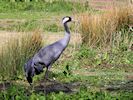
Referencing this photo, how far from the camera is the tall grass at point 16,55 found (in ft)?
35.7

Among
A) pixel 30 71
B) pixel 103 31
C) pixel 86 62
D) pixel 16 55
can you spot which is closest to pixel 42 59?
pixel 30 71

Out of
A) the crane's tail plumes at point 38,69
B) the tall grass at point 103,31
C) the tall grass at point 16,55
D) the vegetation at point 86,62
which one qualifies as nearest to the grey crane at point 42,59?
the crane's tail plumes at point 38,69

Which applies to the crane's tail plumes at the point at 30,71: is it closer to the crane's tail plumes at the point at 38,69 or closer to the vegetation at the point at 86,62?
the crane's tail plumes at the point at 38,69

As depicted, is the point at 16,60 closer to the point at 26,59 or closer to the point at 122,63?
the point at 26,59

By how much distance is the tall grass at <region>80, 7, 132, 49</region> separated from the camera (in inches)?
538

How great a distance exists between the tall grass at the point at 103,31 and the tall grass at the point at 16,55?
2297mm

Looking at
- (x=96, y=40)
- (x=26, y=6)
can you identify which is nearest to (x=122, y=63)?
(x=96, y=40)

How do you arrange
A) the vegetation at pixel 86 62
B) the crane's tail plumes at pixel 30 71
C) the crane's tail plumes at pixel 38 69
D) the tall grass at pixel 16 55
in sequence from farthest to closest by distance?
the tall grass at pixel 16 55
the crane's tail plumes at pixel 38 69
the crane's tail plumes at pixel 30 71
the vegetation at pixel 86 62

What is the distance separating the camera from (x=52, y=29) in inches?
725

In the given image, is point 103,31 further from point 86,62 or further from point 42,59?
point 42,59

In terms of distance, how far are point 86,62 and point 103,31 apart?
1419 millimetres

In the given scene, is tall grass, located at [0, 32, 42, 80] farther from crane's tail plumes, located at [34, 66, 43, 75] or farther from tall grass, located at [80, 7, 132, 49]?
tall grass, located at [80, 7, 132, 49]

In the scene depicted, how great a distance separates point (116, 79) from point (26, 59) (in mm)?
1867

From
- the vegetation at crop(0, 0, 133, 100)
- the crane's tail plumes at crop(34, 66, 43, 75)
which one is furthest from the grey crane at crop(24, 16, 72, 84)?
the vegetation at crop(0, 0, 133, 100)
